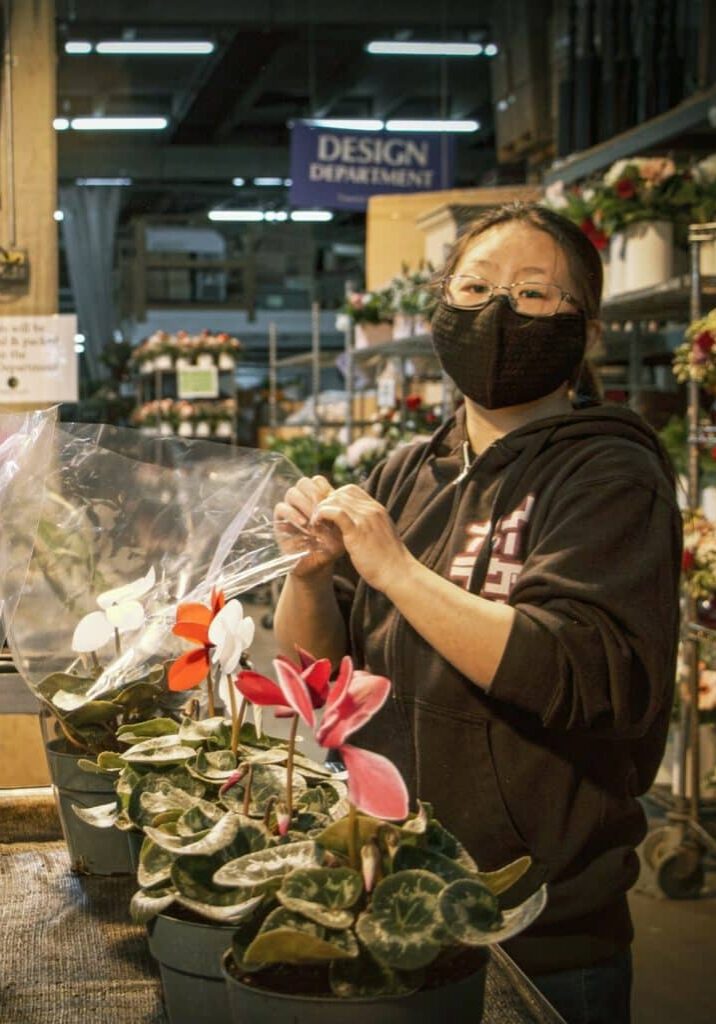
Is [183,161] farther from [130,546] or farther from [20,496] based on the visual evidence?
[20,496]

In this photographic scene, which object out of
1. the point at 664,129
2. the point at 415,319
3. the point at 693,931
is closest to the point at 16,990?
the point at 693,931

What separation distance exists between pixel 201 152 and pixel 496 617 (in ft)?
56.7

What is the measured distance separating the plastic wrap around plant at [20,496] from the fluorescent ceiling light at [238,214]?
18.7 meters

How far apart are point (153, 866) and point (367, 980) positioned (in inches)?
9.1

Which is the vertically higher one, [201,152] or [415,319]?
[201,152]

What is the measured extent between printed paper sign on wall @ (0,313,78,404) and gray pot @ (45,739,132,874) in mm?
1954

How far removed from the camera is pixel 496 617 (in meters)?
1.49

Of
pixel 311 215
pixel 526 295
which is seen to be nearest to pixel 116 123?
pixel 311 215

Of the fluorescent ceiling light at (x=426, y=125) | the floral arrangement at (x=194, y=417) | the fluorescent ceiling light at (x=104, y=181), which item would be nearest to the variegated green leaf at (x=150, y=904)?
the floral arrangement at (x=194, y=417)

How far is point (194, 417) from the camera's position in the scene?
38.0 feet

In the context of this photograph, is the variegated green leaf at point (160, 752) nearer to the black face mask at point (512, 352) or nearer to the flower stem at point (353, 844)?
the flower stem at point (353, 844)

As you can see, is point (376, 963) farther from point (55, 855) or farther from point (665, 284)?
point (665, 284)

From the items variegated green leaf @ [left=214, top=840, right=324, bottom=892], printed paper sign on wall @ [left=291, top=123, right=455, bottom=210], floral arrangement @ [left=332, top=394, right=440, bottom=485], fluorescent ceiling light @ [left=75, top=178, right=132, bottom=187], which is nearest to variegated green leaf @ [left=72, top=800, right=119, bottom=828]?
variegated green leaf @ [left=214, top=840, right=324, bottom=892]

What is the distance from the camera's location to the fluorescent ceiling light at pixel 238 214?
19.8 meters
